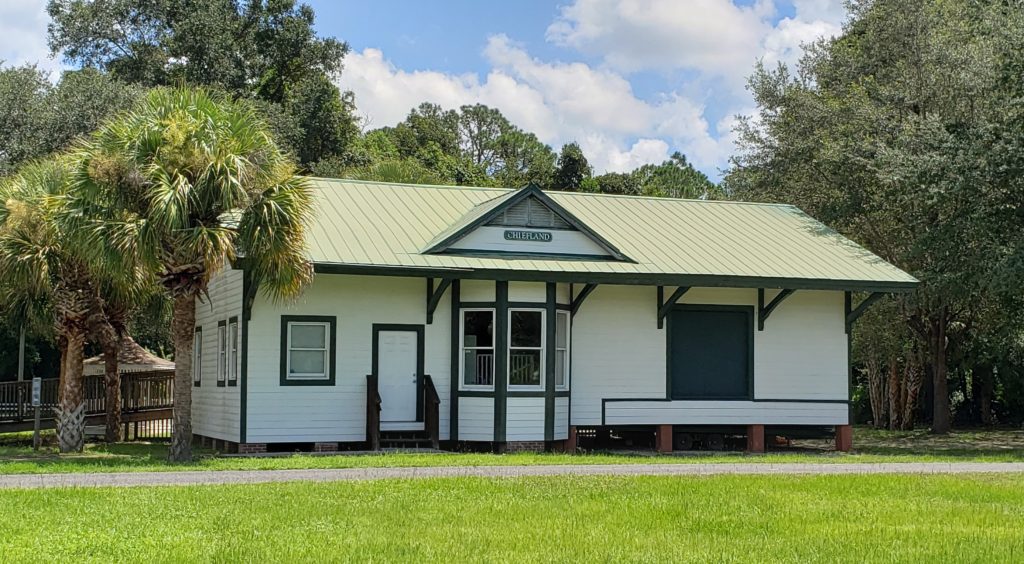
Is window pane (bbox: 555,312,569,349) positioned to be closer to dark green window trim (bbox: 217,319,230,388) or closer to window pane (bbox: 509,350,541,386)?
window pane (bbox: 509,350,541,386)

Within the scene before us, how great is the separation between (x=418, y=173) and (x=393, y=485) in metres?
27.1

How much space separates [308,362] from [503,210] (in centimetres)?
470

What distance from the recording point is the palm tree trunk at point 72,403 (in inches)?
940

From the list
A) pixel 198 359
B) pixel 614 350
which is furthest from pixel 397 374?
pixel 198 359

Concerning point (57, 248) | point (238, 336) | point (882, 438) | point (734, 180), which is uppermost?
point (734, 180)

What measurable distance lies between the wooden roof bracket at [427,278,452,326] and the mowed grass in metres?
7.71

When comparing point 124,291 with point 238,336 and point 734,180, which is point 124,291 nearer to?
point 238,336

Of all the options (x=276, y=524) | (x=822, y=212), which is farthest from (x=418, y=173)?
(x=276, y=524)

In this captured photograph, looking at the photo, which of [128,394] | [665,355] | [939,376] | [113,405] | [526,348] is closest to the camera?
[526,348]

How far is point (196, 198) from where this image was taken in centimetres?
1928

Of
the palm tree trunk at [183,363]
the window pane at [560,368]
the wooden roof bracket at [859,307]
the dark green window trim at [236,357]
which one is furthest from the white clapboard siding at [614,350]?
the palm tree trunk at [183,363]

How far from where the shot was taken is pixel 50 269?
24031mm

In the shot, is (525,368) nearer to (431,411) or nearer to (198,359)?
(431,411)

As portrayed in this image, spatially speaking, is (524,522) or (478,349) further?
(478,349)
